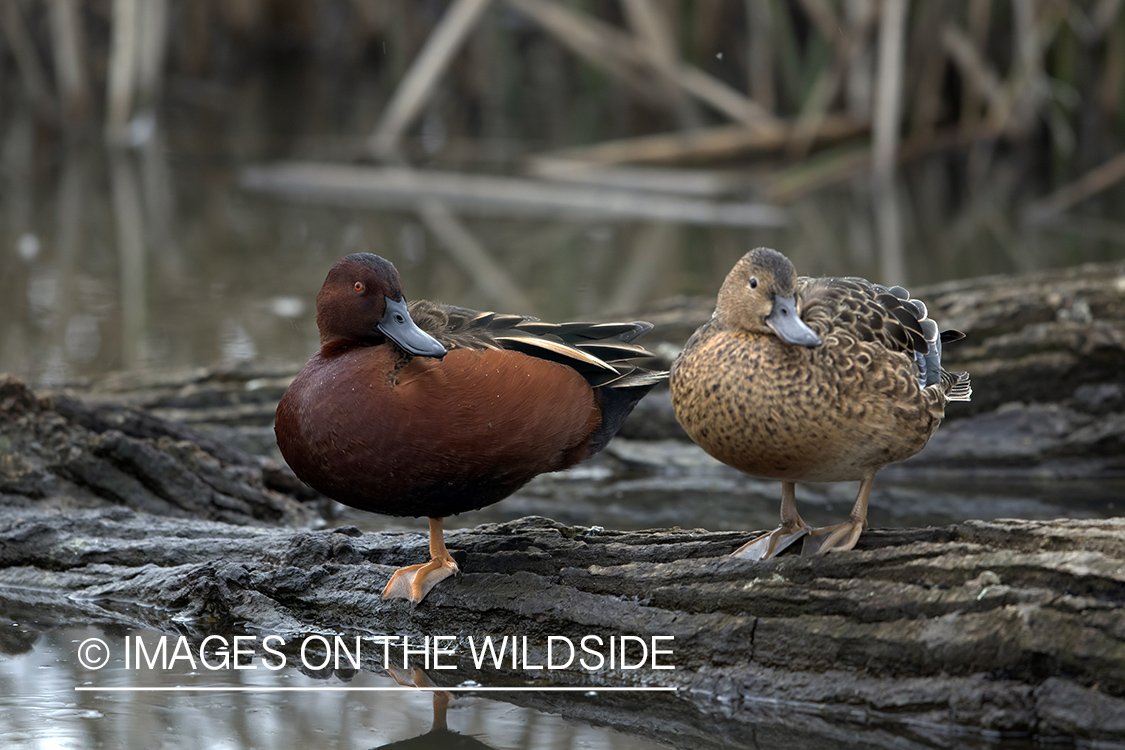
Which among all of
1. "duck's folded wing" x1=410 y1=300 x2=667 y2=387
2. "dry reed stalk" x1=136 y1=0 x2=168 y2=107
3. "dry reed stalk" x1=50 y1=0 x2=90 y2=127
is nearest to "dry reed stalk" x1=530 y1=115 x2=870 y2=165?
"dry reed stalk" x1=136 y1=0 x2=168 y2=107

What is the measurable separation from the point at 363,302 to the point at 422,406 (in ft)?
1.02

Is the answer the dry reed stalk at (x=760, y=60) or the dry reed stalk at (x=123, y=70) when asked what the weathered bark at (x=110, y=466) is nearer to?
the dry reed stalk at (x=123, y=70)

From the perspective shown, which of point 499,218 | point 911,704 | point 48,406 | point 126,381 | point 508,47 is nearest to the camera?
point 911,704

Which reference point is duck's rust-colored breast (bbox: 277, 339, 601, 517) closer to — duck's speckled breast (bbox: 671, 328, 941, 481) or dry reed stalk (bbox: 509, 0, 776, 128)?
duck's speckled breast (bbox: 671, 328, 941, 481)

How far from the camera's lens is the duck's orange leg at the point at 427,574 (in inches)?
122

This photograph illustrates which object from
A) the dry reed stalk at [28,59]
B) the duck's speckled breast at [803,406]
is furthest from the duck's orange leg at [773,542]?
the dry reed stalk at [28,59]

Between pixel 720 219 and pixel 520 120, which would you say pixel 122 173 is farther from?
pixel 720 219

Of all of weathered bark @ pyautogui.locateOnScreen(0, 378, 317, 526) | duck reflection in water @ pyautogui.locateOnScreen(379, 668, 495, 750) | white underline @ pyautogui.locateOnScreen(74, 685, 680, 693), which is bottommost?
duck reflection in water @ pyautogui.locateOnScreen(379, 668, 495, 750)

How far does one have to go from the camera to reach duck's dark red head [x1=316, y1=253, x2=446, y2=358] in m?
2.96

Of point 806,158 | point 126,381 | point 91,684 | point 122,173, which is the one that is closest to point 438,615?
point 91,684

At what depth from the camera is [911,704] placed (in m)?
2.66

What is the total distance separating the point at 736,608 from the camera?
2834 millimetres

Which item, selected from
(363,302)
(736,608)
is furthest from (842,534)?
(363,302)

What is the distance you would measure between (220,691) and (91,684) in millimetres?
305
